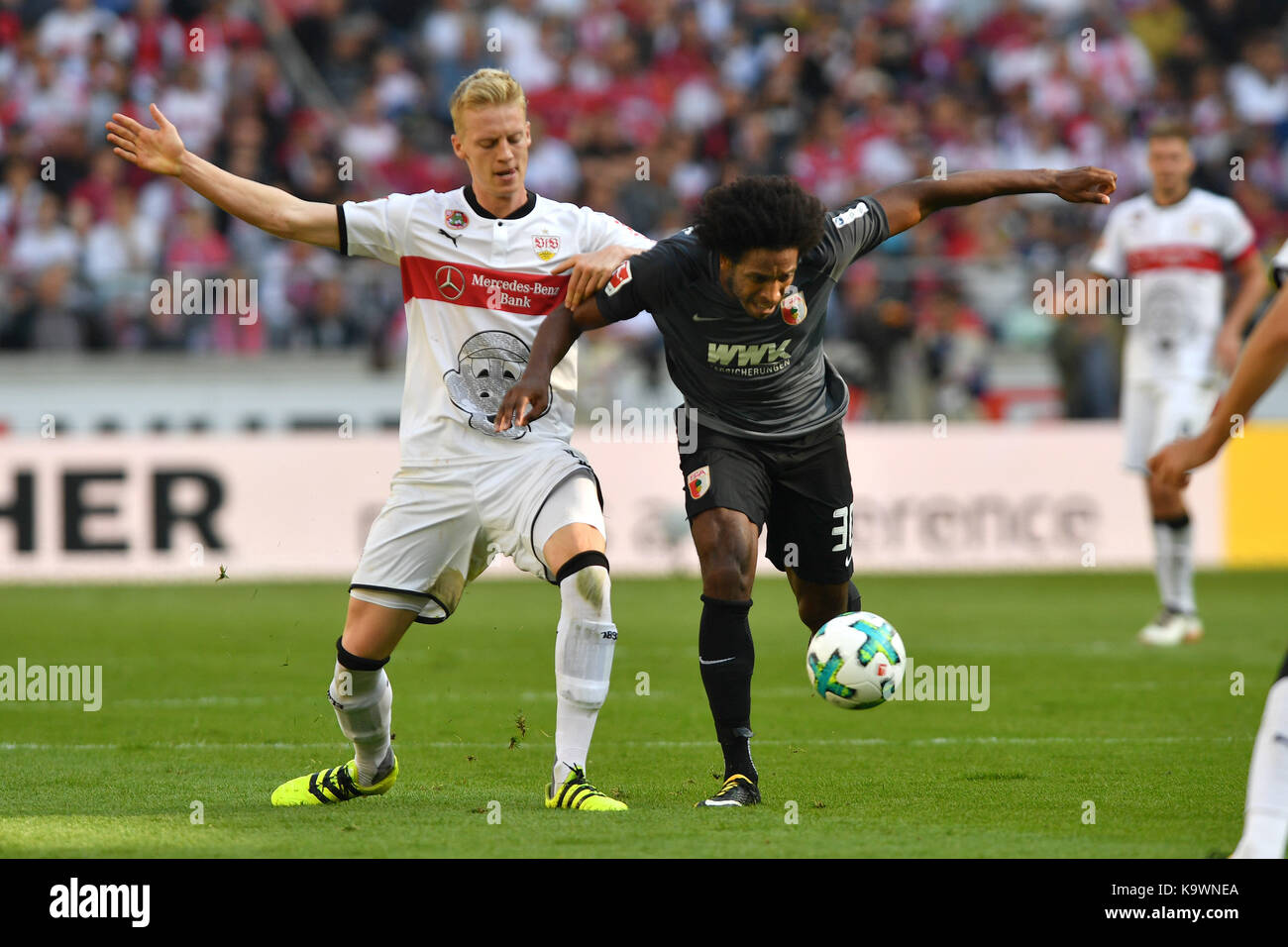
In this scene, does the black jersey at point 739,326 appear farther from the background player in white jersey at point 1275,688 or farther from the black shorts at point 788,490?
the background player in white jersey at point 1275,688

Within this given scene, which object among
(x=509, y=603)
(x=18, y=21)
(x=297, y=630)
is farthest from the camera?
(x=18, y=21)

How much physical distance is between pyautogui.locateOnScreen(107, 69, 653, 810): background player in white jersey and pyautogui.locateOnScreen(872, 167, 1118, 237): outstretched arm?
102 cm

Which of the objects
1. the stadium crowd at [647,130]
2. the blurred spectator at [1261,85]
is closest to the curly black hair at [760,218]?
the stadium crowd at [647,130]

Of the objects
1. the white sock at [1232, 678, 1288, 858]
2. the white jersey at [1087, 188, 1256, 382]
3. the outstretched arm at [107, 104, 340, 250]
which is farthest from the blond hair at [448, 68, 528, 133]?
the white jersey at [1087, 188, 1256, 382]

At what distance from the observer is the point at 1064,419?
57.4 feet

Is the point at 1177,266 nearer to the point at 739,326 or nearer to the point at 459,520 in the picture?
the point at 739,326

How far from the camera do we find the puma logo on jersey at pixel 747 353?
20.4ft

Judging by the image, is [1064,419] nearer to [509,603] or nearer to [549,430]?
[509,603]

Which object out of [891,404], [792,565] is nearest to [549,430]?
[792,565]

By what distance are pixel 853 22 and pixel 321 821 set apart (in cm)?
1746

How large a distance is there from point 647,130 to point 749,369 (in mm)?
13993

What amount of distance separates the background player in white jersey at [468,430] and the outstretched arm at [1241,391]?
2200 mm

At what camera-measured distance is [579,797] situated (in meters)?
5.87

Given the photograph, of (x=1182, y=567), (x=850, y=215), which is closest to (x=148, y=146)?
(x=850, y=215)
